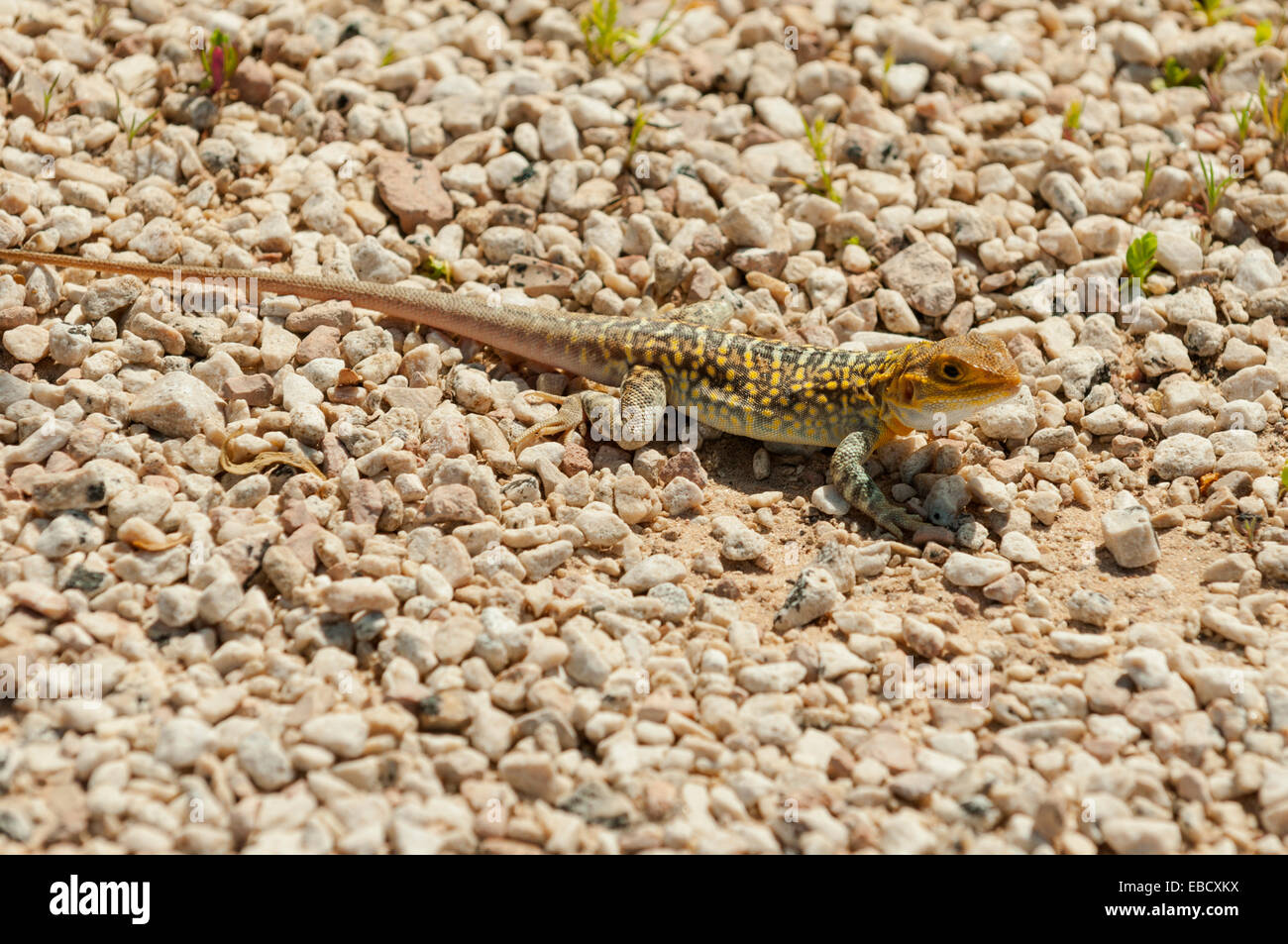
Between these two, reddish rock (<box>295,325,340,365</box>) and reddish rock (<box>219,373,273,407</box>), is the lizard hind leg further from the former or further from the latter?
reddish rock (<box>219,373,273,407</box>)

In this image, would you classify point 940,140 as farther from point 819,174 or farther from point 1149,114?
point 1149,114

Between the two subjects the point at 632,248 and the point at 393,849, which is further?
the point at 632,248

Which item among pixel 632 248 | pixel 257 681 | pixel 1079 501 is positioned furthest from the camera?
pixel 632 248

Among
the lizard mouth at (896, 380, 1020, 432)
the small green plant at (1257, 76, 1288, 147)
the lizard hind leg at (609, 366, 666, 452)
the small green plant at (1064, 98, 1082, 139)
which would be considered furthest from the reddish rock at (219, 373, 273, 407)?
the small green plant at (1257, 76, 1288, 147)

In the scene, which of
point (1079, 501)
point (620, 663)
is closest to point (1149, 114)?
point (1079, 501)

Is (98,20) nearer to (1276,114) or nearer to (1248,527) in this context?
(1248,527)

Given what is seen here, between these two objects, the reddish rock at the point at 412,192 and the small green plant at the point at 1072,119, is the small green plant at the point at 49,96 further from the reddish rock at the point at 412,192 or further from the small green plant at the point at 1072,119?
the small green plant at the point at 1072,119

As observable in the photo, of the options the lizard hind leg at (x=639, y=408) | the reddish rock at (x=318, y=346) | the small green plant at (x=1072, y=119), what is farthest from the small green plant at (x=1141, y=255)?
the reddish rock at (x=318, y=346)

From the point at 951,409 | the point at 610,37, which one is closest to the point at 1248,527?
the point at 951,409
